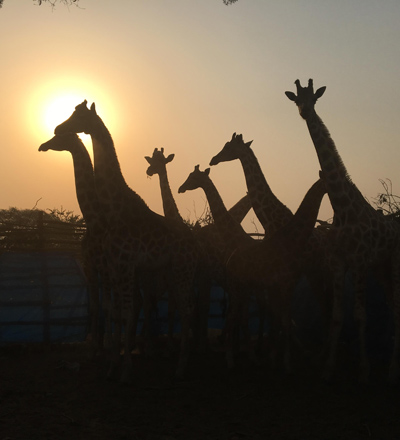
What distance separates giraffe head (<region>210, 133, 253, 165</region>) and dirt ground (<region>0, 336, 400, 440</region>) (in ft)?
12.8

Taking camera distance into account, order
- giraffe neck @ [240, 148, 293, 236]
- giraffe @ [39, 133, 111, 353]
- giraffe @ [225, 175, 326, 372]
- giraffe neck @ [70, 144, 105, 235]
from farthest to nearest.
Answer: giraffe neck @ [240, 148, 293, 236], giraffe neck @ [70, 144, 105, 235], giraffe @ [39, 133, 111, 353], giraffe @ [225, 175, 326, 372]

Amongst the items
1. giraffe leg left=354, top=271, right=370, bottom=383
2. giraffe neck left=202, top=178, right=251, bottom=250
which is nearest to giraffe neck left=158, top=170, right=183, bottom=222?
giraffe neck left=202, top=178, right=251, bottom=250

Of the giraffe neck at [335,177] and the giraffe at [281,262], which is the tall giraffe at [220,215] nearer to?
the giraffe at [281,262]

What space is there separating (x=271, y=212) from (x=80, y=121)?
12.4 feet

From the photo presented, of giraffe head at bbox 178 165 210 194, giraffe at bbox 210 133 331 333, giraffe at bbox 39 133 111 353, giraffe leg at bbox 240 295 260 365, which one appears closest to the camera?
giraffe at bbox 39 133 111 353

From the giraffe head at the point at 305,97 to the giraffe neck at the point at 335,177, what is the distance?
0.11m

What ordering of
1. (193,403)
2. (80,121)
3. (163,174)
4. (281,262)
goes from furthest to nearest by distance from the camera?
(163,174) → (80,121) → (281,262) → (193,403)

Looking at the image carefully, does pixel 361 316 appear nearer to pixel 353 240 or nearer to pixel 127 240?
pixel 353 240

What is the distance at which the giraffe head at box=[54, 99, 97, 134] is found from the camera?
963 centimetres

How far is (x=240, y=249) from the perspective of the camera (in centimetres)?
997

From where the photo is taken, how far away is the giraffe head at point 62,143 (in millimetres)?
10891

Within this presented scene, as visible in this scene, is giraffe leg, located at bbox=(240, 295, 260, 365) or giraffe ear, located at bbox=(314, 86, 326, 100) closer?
giraffe ear, located at bbox=(314, 86, 326, 100)

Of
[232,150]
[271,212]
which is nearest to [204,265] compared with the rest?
[271,212]

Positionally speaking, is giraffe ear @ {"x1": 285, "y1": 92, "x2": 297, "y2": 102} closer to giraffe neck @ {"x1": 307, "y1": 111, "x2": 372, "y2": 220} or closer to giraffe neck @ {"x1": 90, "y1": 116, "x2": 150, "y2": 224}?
giraffe neck @ {"x1": 307, "y1": 111, "x2": 372, "y2": 220}
